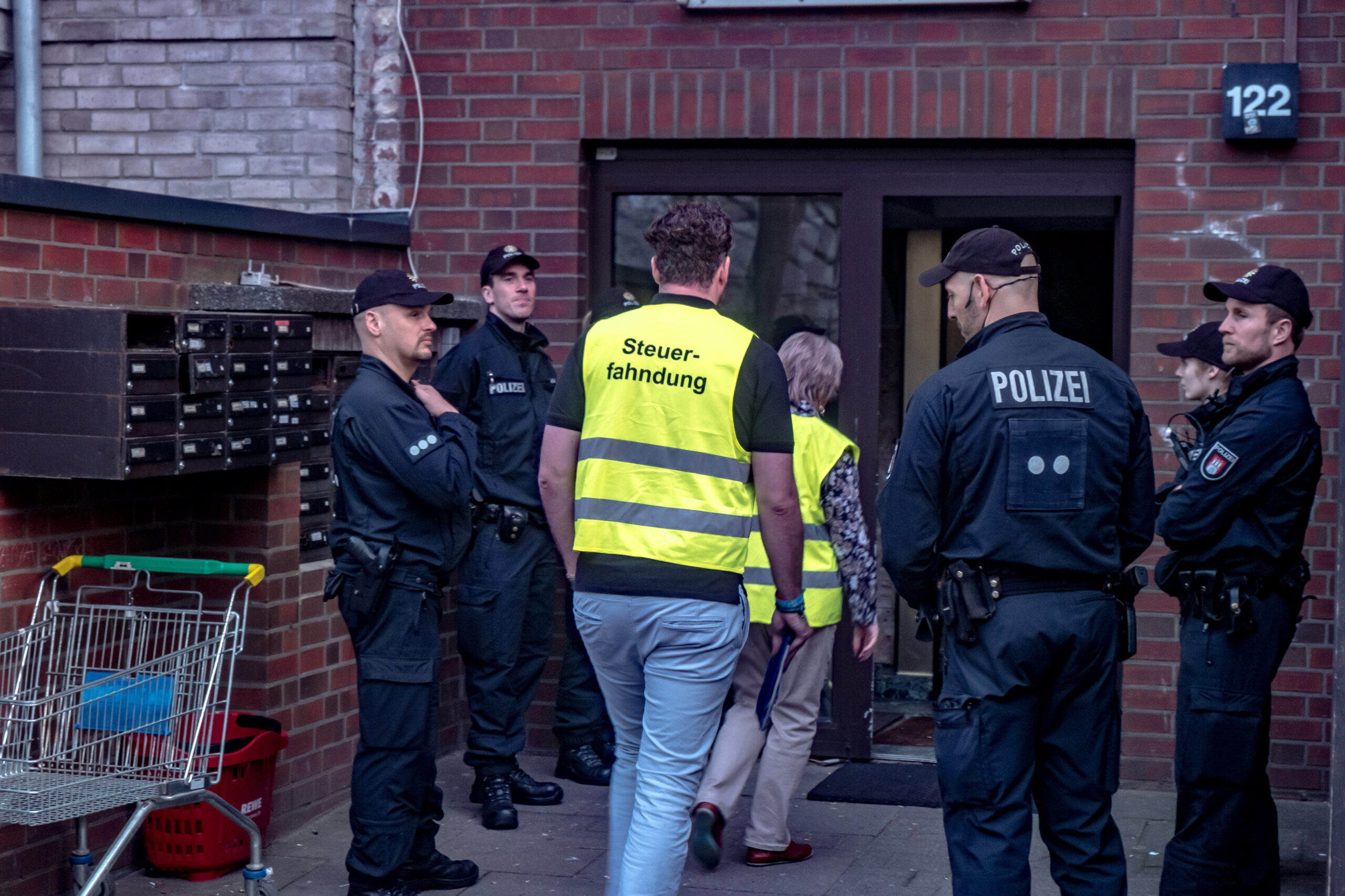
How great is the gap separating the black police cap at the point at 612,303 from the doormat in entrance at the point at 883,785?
6.98 ft

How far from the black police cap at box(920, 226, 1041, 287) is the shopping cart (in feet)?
7.18

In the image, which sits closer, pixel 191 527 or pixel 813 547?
pixel 813 547

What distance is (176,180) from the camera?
6.62 meters

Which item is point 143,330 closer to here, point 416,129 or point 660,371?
point 660,371

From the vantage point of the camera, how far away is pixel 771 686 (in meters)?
4.82

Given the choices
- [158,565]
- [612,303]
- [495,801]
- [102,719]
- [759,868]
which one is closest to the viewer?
[102,719]

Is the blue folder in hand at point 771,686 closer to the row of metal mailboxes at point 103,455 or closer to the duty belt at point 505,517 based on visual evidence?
the duty belt at point 505,517

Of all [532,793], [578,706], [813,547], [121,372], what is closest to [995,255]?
[813,547]

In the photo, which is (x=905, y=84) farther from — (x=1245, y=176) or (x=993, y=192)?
(x=1245, y=176)

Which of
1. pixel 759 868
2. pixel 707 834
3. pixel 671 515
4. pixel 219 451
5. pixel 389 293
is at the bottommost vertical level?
pixel 759 868

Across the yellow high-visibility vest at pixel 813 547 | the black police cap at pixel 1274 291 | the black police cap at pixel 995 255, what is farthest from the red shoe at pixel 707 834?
the black police cap at pixel 1274 291

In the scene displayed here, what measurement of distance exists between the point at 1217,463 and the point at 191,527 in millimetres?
3455

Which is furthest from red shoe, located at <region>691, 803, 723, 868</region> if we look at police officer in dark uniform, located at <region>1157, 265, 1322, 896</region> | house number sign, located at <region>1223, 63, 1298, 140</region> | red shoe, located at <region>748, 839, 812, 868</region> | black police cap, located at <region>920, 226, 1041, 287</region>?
house number sign, located at <region>1223, 63, 1298, 140</region>

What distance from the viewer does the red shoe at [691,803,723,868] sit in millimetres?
4852
